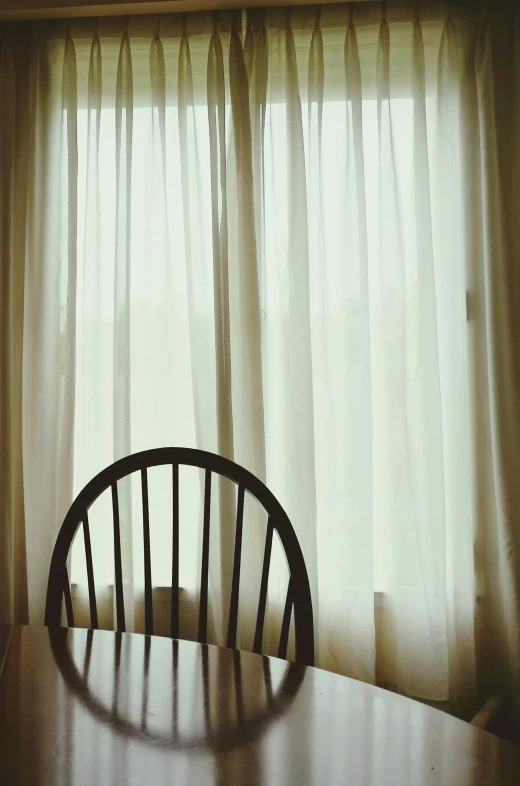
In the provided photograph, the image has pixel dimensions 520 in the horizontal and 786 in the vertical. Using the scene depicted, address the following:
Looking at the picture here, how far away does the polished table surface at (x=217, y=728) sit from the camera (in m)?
0.64

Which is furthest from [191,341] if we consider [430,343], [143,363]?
[430,343]

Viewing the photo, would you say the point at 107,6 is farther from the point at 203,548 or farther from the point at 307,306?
the point at 203,548

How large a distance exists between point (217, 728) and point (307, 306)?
1.44 metres

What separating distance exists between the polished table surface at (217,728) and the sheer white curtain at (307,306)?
1.07 metres

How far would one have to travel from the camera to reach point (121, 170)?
2.07 metres

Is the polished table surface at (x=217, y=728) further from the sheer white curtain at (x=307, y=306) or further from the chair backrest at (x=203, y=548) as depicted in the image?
the sheer white curtain at (x=307, y=306)

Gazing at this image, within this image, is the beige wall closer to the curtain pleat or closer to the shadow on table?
the curtain pleat

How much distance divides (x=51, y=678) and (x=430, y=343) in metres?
1.46

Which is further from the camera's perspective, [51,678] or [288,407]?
[288,407]

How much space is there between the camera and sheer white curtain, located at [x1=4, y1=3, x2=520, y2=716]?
1.95 metres

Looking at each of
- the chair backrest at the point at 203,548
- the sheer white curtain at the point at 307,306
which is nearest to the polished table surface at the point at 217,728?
the chair backrest at the point at 203,548

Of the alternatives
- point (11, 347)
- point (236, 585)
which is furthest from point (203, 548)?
point (11, 347)

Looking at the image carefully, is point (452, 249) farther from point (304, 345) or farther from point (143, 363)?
point (143, 363)

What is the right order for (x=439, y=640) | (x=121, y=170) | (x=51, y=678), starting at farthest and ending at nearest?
1. (x=121, y=170)
2. (x=439, y=640)
3. (x=51, y=678)
